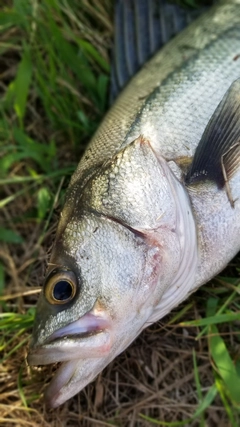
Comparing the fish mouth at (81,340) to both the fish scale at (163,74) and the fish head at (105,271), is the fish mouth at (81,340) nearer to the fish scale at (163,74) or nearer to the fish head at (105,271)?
the fish head at (105,271)

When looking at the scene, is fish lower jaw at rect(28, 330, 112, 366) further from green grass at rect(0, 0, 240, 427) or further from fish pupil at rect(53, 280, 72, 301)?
green grass at rect(0, 0, 240, 427)

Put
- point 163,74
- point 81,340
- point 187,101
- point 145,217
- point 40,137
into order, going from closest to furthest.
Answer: point 81,340, point 145,217, point 187,101, point 163,74, point 40,137

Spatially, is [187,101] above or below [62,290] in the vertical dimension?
above

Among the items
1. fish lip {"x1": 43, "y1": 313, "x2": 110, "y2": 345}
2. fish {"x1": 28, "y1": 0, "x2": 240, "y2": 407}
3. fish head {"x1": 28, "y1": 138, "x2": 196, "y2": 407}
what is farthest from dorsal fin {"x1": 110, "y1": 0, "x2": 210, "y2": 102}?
fish lip {"x1": 43, "y1": 313, "x2": 110, "y2": 345}

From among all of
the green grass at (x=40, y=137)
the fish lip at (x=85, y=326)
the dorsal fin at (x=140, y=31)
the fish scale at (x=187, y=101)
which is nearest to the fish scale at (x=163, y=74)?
the fish scale at (x=187, y=101)

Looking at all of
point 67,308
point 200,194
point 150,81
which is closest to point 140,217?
point 200,194

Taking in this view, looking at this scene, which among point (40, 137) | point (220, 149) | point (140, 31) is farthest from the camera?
point (40, 137)

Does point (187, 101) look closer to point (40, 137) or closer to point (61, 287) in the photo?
point (61, 287)

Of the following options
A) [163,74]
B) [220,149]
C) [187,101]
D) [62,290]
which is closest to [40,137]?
[163,74]
